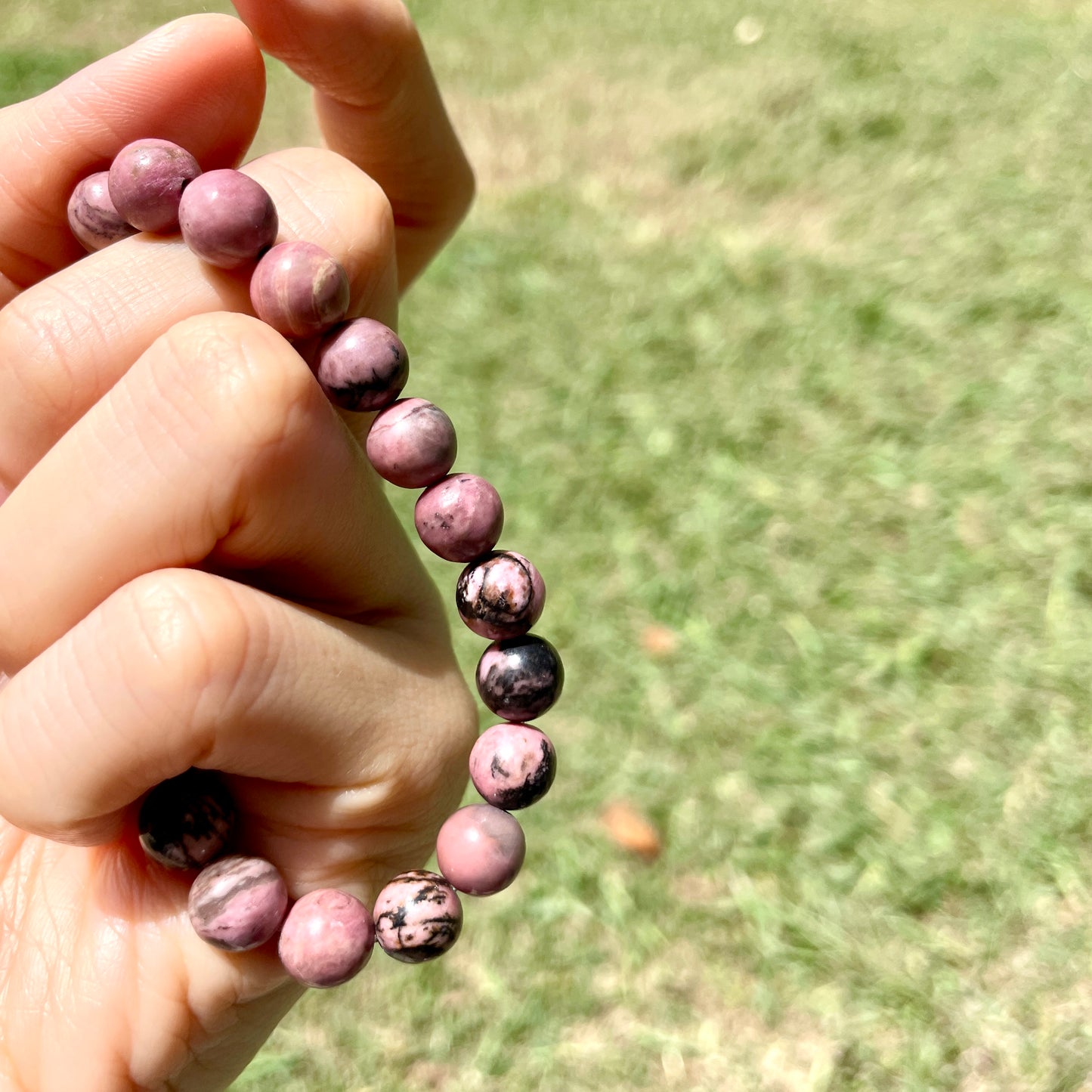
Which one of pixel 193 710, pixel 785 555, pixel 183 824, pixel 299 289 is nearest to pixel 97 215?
pixel 299 289

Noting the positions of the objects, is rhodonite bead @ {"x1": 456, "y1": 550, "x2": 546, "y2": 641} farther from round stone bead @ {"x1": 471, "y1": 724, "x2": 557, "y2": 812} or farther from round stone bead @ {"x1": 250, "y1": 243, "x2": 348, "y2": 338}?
round stone bead @ {"x1": 250, "y1": 243, "x2": 348, "y2": 338}

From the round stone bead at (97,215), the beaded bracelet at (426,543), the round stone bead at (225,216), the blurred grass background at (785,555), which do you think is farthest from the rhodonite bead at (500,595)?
the blurred grass background at (785,555)

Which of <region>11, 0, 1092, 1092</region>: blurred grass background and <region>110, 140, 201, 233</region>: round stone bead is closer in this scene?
<region>110, 140, 201, 233</region>: round stone bead

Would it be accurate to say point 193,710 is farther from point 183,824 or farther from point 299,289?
point 299,289

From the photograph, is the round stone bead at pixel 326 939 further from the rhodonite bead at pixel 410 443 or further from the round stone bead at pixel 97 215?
the round stone bead at pixel 97 215

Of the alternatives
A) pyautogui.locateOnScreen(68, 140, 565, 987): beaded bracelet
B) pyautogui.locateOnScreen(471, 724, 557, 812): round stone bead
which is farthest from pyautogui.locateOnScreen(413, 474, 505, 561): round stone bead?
pyautogui.locateOnScreen(471, 724, 557, 812): round stone bead

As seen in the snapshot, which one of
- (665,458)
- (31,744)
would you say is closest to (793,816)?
(665,458)
